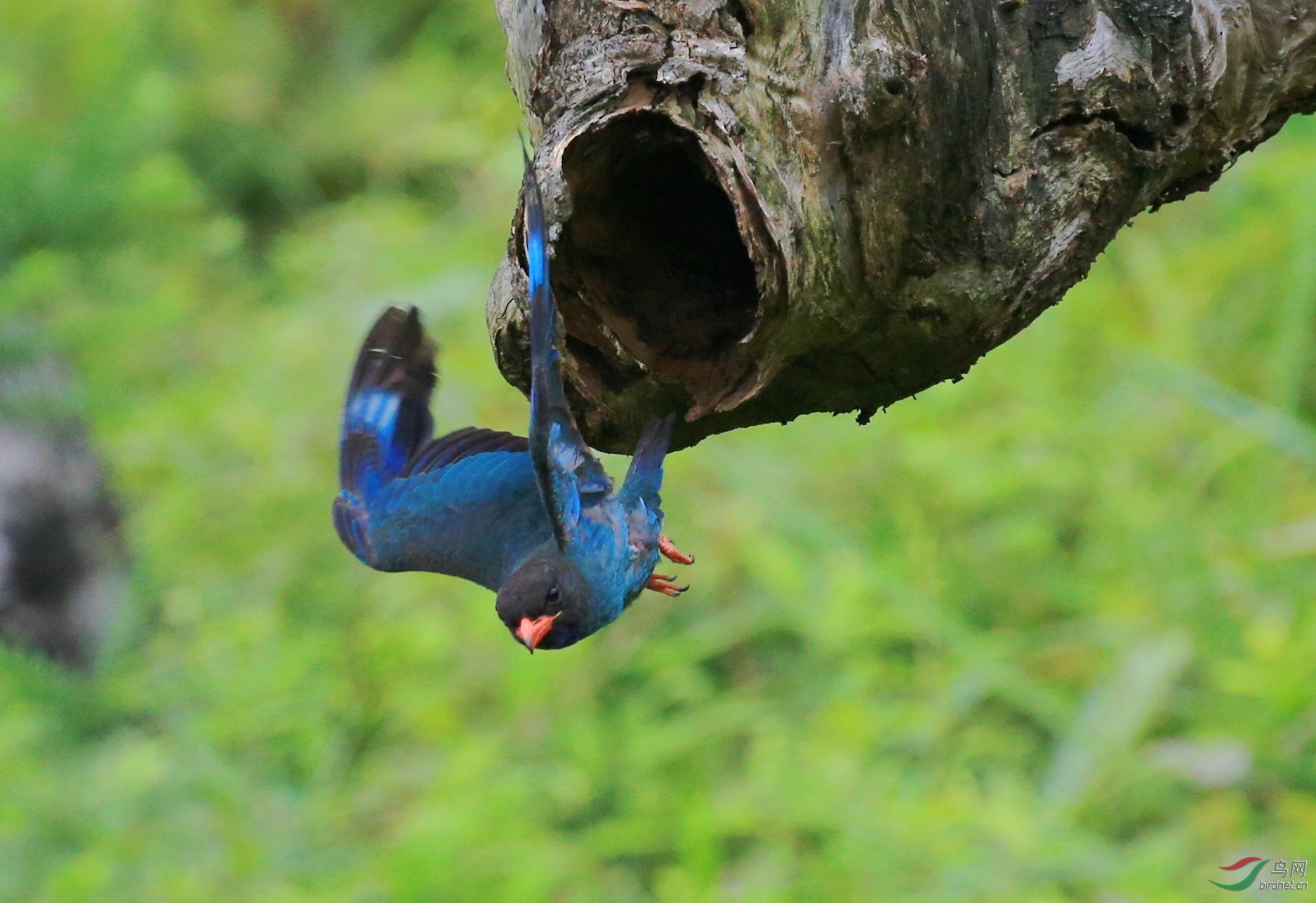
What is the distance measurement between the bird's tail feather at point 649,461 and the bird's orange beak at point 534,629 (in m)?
0.23

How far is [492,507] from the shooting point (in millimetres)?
2473

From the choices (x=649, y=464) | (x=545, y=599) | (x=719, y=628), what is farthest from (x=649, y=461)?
(x=719, y=628)

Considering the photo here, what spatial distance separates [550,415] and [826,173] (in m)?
0.44

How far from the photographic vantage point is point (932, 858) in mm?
3498

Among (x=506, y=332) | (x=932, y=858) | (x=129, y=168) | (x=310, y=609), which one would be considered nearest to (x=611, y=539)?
(x=506, y=332)

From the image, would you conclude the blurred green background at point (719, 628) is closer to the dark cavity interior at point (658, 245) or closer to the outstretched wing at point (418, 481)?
the outstretched wing at point (418, 481)

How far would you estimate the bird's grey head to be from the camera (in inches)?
92.3

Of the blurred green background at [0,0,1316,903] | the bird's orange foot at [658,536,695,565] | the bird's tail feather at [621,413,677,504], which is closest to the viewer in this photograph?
the bird's tail feather at [621,413,677,504]

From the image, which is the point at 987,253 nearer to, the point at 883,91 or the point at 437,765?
the point at 883,91

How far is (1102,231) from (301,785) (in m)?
2.87

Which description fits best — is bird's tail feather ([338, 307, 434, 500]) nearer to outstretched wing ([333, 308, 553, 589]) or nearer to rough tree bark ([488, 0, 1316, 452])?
outstretched wing ([333, 308, 553, 589])

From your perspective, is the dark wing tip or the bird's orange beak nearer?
the bird's orange beak

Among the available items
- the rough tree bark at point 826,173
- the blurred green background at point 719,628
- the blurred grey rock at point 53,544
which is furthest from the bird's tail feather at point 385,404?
the blurred grey rock at point 53,544

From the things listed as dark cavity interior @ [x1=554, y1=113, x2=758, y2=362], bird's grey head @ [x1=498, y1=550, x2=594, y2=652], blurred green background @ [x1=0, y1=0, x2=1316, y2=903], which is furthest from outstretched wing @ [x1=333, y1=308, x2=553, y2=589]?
blurred green background @ [x1=0, y1=0, x2=1316, y2=903]
